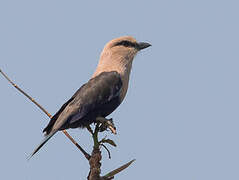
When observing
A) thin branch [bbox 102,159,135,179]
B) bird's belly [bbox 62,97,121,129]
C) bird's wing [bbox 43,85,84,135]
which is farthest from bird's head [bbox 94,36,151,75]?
Answer: thin branch [bbox 102,159,135,179]

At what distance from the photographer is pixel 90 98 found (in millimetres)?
4887

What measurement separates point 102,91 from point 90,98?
0.22 metres

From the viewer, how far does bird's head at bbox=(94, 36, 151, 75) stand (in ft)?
18.3

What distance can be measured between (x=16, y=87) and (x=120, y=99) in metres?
1.90

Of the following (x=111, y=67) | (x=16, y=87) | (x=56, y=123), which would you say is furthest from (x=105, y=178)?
(x=111, y=67)

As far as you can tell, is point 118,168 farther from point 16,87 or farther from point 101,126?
point 16,87

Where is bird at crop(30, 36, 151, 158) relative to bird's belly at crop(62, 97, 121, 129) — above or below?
above

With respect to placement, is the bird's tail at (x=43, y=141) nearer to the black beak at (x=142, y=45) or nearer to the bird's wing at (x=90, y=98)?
the bird's wing at (x=90, y=98)

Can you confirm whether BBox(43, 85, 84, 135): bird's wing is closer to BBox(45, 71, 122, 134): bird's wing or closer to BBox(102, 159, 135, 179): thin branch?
BBox(45, 71, 122, 134): bird's wing

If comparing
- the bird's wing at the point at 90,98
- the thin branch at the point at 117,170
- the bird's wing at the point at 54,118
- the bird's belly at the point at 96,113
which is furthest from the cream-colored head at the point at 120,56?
the thin branch at the point at 117,170

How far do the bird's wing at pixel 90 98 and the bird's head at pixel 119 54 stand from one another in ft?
0.80

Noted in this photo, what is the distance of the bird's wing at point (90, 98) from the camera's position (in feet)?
15.1

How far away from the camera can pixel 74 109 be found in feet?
15.4

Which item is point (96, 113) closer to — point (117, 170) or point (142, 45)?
point (142, 45)
